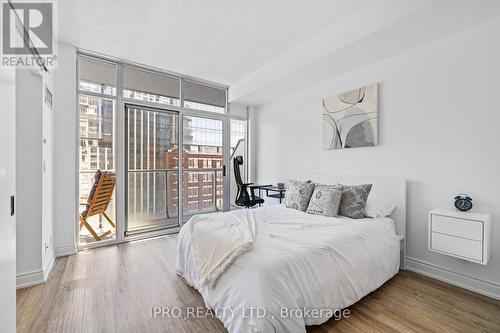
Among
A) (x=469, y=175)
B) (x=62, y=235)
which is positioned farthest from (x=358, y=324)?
(x=62, y=235)

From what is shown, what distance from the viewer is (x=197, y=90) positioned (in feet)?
14.7

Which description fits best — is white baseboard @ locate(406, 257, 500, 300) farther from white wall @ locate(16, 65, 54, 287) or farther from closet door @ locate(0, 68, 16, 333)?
white wall @ locate(16, 65, 54, 287)

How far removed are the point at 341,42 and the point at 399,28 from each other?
553mm

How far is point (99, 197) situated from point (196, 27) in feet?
8.60

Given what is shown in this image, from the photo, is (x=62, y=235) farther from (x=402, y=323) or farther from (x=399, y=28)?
(x=399, y=28)

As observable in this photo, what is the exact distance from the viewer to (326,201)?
2785 mm

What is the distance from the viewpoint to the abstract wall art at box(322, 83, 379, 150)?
305cm

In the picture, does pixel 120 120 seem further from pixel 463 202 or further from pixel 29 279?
pixel 463 202

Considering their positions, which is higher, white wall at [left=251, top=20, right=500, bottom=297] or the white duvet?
white wall at [left=251, top=20, right=500, bottom=297]

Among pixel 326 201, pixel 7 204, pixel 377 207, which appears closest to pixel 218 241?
pixel 7 204

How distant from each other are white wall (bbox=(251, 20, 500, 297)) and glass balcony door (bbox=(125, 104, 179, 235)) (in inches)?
110

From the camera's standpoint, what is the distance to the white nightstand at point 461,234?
2.06m

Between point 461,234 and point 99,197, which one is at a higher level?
point 99,197

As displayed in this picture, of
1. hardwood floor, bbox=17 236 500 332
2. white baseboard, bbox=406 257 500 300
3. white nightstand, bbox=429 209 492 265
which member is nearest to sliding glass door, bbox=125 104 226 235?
hardwood floor, bbox=17 236 500 332
